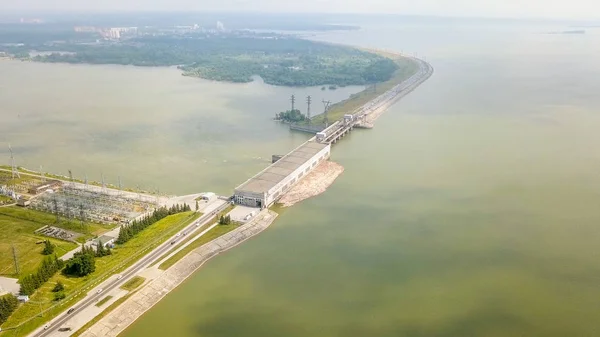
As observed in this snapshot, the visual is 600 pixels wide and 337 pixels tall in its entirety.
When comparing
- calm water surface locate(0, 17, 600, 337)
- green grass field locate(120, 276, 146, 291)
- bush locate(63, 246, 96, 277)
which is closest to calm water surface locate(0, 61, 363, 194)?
calm water surface locate(0, 17, 600, 337)

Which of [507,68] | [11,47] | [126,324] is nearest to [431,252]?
[126,324]

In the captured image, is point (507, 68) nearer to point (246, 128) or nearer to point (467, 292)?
point (246, 128)

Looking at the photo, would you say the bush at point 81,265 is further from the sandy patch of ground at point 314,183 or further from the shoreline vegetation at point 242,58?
the shoreline vegetation at point 242,58

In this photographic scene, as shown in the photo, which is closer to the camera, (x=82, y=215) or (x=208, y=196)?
(x=82, y=215)

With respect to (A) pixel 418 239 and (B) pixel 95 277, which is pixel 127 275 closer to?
(B) pixel 95 277

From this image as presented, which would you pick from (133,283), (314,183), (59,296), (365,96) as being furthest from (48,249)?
(365,96)

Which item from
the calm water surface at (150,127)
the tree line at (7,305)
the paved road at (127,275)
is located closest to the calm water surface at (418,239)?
the calm water surface at (150,127)

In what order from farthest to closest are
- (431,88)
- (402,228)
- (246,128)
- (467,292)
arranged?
(431,88), (246,128), (402,228), (467,292)
